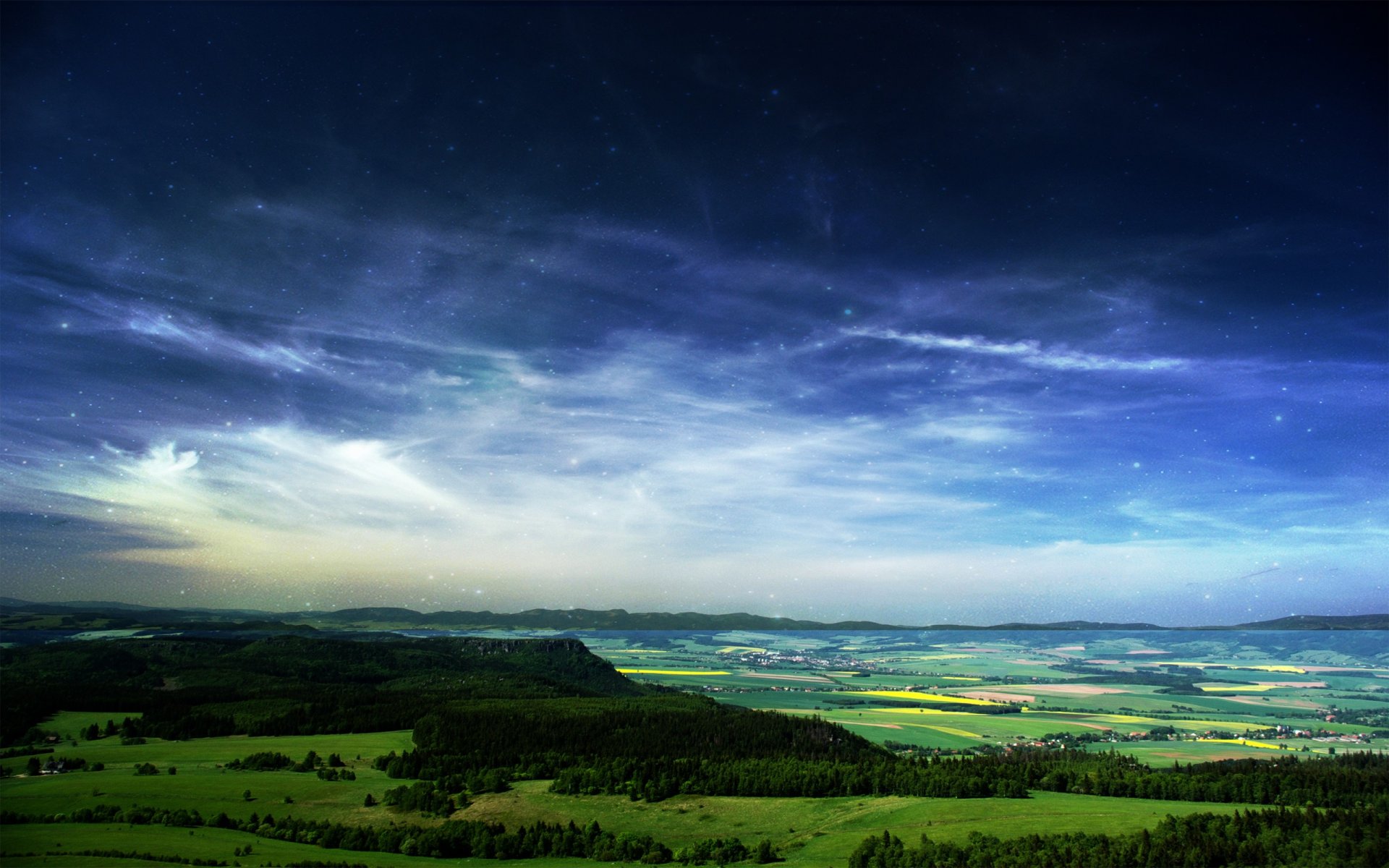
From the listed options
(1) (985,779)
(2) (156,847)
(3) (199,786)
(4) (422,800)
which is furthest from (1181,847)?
(3) (199,786)

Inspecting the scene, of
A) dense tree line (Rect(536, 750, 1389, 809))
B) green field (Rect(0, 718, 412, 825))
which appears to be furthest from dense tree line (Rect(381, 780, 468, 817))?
dense tree line (Rect(536, 750, 1389, 809))

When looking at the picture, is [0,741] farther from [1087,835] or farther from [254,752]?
[1087,835]

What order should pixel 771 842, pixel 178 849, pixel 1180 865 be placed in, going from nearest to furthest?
1. pixel 1180 865
2. pixel 178 849
3. pixel 771 842

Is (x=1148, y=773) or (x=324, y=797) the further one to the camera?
(x=1148, y=773)

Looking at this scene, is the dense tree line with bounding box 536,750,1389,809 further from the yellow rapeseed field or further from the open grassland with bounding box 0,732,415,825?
the open grassland with bounding box 0,732,415,825

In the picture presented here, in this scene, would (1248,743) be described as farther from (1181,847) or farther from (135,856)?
(135,856)

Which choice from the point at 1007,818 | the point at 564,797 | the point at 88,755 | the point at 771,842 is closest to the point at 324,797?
the point at 564,797
